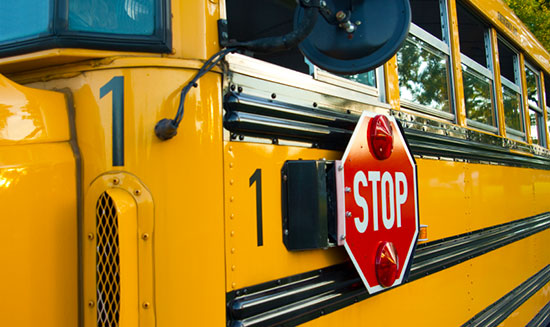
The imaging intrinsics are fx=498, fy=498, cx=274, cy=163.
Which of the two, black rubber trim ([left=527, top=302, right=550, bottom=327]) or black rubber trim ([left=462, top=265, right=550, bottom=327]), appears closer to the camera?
black rubber trim ([left=462, top=265, right=550, bottom=327])

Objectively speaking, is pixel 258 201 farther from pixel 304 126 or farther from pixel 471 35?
pixel 471 35

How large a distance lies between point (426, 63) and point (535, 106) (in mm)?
2816

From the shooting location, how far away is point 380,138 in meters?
1.77

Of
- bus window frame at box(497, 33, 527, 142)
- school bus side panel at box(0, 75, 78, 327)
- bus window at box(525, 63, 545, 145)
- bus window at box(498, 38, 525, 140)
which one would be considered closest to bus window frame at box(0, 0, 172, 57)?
school bus side panel at box(0, 75, 78, 327)

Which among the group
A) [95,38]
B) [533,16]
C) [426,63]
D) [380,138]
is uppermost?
[533,16]

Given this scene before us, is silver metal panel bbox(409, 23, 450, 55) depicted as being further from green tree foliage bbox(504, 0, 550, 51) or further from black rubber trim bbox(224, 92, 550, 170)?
green tree foliage bbox(504, 0, 550, 51)

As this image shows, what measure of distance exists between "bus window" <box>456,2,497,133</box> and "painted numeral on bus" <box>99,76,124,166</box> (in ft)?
7.15

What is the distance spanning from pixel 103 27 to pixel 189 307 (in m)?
0.71

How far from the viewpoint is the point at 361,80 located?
6.24ft

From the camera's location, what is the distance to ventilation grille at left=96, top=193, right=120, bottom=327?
3.59 ft

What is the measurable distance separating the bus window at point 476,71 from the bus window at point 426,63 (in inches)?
9.4

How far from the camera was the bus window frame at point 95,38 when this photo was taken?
3.95 ft

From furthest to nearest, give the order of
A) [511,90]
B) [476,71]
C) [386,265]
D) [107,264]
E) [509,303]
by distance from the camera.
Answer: [511,90] < [509,303] < [476,71] < [386,265] < [107,264]

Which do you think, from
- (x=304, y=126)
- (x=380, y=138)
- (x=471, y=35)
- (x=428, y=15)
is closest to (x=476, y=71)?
(x=471, y=35)
